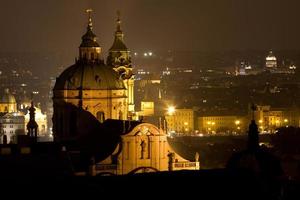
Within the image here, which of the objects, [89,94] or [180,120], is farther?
[180,120]

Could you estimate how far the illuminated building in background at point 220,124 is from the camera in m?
154

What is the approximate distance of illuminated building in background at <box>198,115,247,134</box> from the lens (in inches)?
6078

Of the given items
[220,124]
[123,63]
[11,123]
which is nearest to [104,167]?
[123,63]

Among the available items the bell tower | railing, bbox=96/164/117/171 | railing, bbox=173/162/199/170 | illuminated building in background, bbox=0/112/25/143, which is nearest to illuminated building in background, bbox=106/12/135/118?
the bell tower

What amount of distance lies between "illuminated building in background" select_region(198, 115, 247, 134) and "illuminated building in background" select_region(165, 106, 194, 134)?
5.64ft

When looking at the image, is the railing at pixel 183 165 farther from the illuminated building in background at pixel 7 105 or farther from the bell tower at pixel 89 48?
the illuminated building in background at pixel 7 105

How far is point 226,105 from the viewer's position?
186m

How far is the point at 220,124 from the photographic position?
158 meters

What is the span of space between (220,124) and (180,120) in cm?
617

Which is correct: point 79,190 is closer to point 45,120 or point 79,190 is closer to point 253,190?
point 253,190

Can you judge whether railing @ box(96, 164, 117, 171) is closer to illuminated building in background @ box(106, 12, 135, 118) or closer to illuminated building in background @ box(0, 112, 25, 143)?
illuminated building in background @ box(106, 12, 135, 118)

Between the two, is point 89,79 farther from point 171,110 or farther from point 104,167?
point 171,110

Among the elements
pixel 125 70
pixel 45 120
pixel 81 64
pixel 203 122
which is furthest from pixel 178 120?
pixel 81 64

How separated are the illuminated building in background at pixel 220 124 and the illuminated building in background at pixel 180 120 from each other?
172 centimetres
